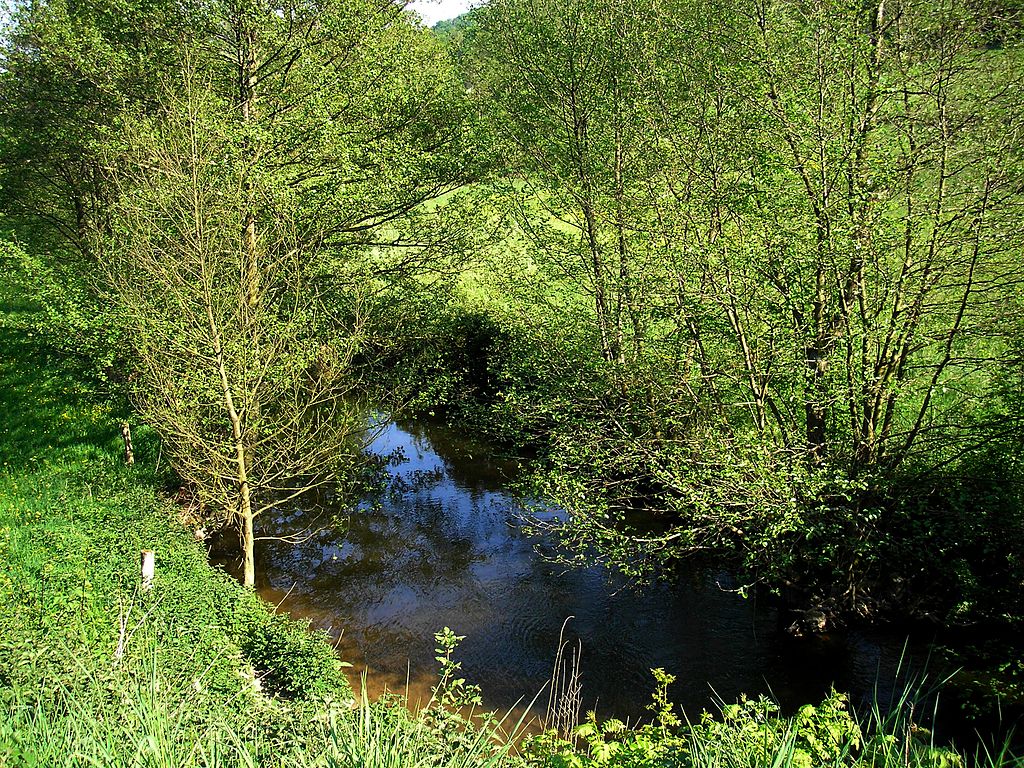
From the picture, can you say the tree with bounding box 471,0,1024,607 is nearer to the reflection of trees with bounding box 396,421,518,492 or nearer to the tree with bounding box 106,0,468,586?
the tree with bounding box 106,0,468,586

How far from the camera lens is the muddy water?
10.4 m

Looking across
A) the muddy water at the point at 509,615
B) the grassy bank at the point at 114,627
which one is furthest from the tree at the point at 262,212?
the muddy water at the point at 509,615

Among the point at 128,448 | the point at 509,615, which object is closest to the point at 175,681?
the point at 509,615

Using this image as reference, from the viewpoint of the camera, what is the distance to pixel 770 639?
442 inches

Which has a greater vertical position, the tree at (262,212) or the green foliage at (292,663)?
the tree at (262,212)

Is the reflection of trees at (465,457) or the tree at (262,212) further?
the reflection of trees at (465,457)

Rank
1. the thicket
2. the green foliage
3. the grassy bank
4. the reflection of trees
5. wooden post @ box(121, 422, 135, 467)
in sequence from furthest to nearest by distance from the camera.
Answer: the reflection of trees < wooden post @ box(121, 422, 135, 467) < the thicket < the green foliage < the grassy bank

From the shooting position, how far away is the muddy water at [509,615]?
10.4 meters

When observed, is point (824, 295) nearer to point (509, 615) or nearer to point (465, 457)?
point (509, 615)

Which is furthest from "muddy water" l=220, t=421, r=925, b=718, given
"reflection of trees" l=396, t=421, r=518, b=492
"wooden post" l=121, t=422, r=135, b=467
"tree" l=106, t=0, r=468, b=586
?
"wooden post" l=121, t=422, r=135, b=467

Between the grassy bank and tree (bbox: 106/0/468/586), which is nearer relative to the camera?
the grassy bank

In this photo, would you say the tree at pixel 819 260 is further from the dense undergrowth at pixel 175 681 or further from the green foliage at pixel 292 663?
the green foliage at pixel 292 663

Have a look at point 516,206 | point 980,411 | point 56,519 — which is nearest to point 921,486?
point 980,411

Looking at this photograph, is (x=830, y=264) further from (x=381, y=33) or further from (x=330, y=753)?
(x=381, y=33)
